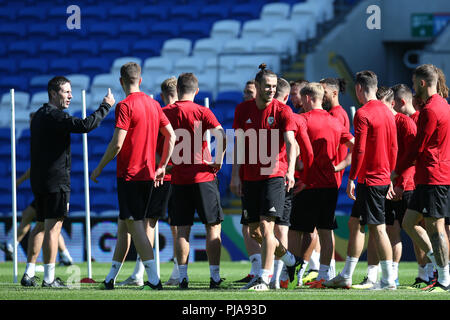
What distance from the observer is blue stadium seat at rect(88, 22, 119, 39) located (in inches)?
806

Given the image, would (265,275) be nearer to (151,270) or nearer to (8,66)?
(151,270)

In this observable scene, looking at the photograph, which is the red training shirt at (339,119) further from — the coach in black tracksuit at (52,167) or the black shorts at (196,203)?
the coach in black tracksuit at (52,167)

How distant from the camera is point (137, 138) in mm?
8492

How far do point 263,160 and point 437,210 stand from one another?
5.65 feet

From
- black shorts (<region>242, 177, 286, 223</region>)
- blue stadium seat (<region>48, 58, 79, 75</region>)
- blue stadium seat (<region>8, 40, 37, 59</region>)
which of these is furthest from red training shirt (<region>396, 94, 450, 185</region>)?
blue stadium seat (<region>8, 40, 37, 59</region>)

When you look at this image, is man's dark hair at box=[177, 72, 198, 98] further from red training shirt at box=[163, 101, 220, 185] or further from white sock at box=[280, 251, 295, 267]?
white sock at box=[280, 251, 295, 267]

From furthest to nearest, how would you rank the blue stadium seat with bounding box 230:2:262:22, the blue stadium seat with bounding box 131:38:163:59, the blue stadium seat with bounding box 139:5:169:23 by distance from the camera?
1. the blue stadium seat with bounding box 139:5:169:23
2. the blue stadium seat with bounding box 230:2:262:22
3. the blue stadium seat with bounding box 131:38:163:59

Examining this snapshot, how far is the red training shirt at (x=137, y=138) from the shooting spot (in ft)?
27.6

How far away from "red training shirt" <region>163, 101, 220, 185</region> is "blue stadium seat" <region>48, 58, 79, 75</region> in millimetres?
10975

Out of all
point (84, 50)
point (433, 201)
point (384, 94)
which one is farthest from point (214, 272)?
point (84, 50)

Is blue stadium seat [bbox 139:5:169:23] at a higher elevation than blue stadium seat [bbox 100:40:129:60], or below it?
higher

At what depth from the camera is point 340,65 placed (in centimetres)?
1783

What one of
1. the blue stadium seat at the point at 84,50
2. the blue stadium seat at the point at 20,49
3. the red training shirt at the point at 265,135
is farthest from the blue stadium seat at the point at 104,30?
the red training shirt at the point at 265,135
